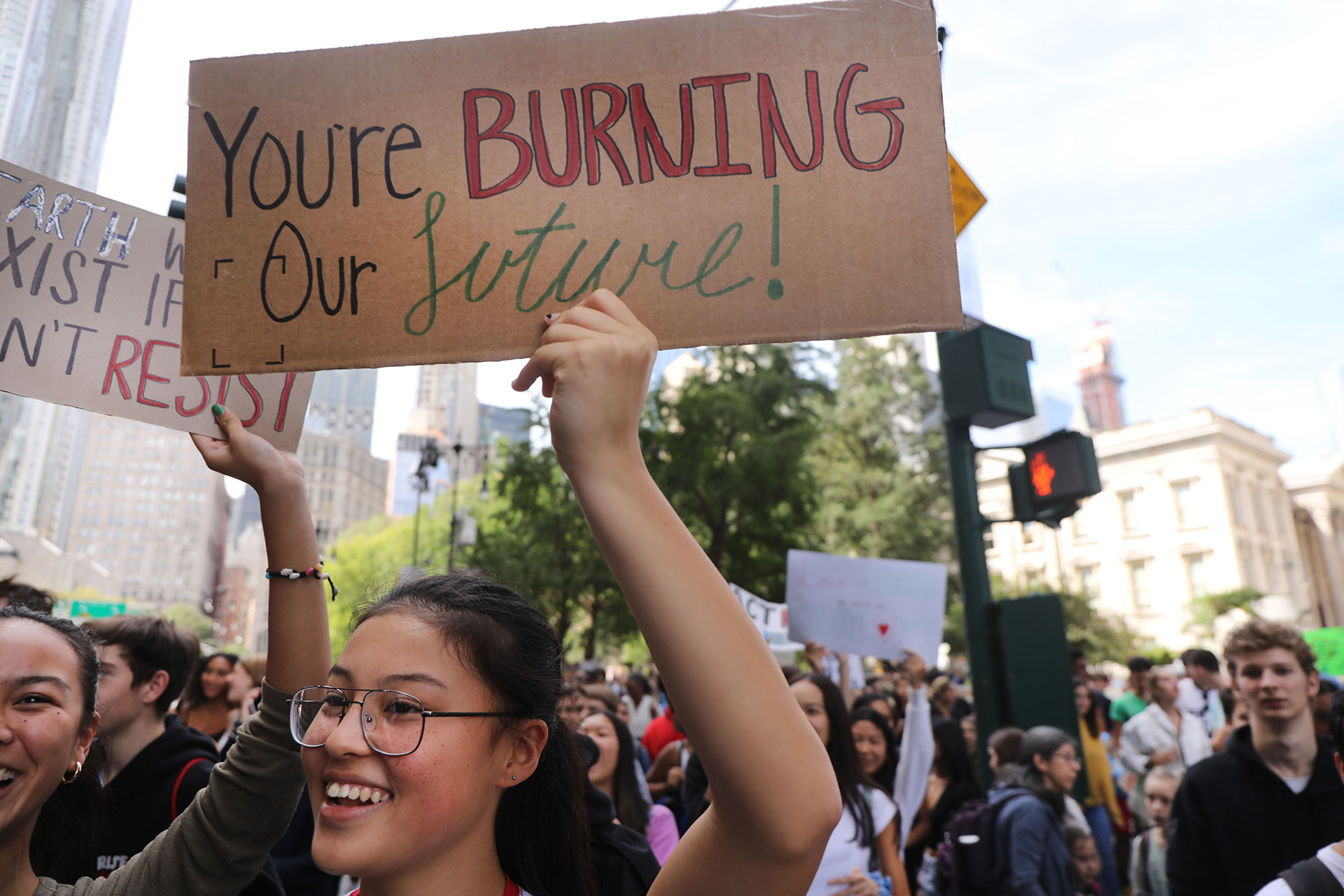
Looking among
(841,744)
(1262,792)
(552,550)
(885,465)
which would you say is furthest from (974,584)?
(885,465)

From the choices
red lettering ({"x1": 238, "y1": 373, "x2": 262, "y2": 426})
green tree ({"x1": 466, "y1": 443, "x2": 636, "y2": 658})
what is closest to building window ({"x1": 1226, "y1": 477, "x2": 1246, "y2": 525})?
green tree ({"x1": 466, "y1": 443, "x2": 636, "y2": 658})

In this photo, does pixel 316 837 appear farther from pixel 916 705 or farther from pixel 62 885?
pixel 916 705

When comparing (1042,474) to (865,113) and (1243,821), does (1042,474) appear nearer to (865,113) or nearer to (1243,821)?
(1243,821)

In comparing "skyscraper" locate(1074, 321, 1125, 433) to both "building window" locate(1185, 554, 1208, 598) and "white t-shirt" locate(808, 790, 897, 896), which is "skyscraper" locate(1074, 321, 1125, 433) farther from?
"white t-shirt" locate(808, 790, 897, 896)

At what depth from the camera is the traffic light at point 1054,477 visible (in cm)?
553

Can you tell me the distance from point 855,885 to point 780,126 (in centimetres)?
302

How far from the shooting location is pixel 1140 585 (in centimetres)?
5453

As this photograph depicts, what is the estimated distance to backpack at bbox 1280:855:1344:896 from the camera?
6.29ft

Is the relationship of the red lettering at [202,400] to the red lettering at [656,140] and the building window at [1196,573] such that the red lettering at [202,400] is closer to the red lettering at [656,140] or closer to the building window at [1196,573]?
the red lettering at [656,140]

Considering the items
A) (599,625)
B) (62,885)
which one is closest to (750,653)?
(62,885)

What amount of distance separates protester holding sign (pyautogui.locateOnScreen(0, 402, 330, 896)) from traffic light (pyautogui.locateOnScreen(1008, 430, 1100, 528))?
470 centimetres

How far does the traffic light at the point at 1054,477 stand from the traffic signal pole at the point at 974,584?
283 millimetres

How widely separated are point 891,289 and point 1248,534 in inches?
2471

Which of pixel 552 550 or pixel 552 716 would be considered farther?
pixel 552 550
